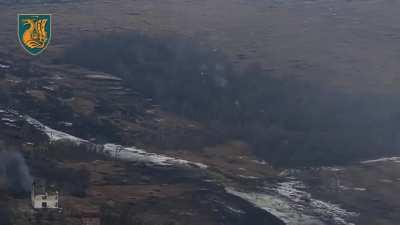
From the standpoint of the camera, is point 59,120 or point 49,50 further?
point 49,50

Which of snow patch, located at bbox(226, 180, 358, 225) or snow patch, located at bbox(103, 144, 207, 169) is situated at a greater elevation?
snow patch, located at bbox(103, 144, 207, 169)

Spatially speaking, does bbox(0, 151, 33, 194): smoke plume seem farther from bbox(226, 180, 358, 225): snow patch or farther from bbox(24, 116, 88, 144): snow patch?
bbox(226, 180, 358, 225): snow patch

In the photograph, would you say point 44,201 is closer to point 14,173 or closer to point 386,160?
point 14,173

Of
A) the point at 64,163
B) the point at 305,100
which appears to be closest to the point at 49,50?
the point at 305,100

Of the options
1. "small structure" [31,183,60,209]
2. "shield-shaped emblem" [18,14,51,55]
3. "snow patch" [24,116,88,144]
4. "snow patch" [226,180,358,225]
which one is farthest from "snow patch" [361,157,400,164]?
"small structure" [31,183,60,209]

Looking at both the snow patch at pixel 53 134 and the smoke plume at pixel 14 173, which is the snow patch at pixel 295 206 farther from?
the snow patch at pixel 53 134

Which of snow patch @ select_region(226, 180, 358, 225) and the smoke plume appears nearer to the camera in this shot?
the smoke plume

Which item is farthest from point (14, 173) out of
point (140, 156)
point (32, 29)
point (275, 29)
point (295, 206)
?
point (275, 29)

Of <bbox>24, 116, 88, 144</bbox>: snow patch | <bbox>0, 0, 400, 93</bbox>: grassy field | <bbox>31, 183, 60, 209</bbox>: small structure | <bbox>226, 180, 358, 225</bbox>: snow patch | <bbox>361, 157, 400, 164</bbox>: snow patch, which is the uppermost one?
<bbox>0, 0, 400, 93</bbox>: grassy field

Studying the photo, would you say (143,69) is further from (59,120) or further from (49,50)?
(59,120)
